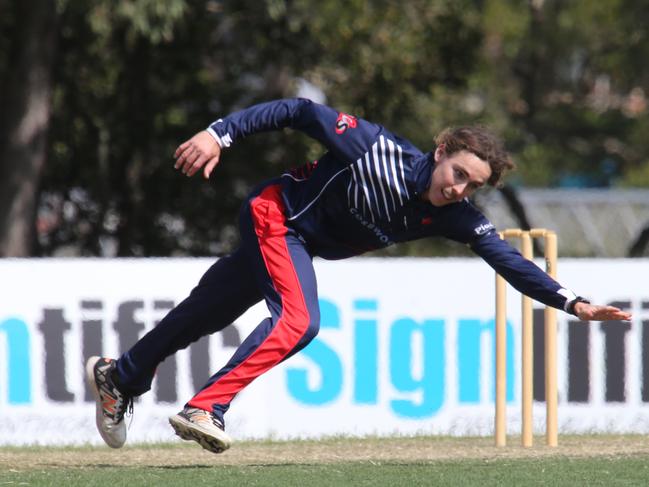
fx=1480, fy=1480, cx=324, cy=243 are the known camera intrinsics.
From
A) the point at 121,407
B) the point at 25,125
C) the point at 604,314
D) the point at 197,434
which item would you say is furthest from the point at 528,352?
the point at 25,125

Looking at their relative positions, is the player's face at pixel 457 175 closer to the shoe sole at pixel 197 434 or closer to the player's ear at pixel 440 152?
the player's ear at pixel 440 152

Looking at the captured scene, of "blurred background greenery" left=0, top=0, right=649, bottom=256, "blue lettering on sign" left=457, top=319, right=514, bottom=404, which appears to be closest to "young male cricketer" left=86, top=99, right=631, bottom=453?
"blue lettering on sign" left=457, top=319, right=514, bottom=404

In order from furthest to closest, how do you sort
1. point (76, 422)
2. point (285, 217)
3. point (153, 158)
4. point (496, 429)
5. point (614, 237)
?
point (614, 237)
point (153, 158)
point (76, 422)
point (496, 429)
point (285, 217)

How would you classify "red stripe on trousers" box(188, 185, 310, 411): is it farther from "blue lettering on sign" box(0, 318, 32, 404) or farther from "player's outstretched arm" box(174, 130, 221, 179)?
"blue lettering on sign" box(0, 318, 32, 404)

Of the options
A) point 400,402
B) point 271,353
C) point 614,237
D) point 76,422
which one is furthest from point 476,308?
point 614,237

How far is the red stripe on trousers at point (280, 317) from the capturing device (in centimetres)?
621

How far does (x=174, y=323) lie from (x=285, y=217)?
2.31 feet

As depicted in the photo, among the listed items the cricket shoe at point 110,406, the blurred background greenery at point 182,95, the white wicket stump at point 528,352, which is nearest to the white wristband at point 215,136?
the cricket shoe at point 110,406

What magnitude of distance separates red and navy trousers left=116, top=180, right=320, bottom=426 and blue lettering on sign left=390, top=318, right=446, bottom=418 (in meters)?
2.44

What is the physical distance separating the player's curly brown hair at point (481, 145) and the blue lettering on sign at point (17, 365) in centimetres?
340

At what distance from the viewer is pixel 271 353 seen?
20.4 feet

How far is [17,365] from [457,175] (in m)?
3.55

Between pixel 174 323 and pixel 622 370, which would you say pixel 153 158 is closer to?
pixel 622 370

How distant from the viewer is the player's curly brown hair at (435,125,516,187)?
622 cm
